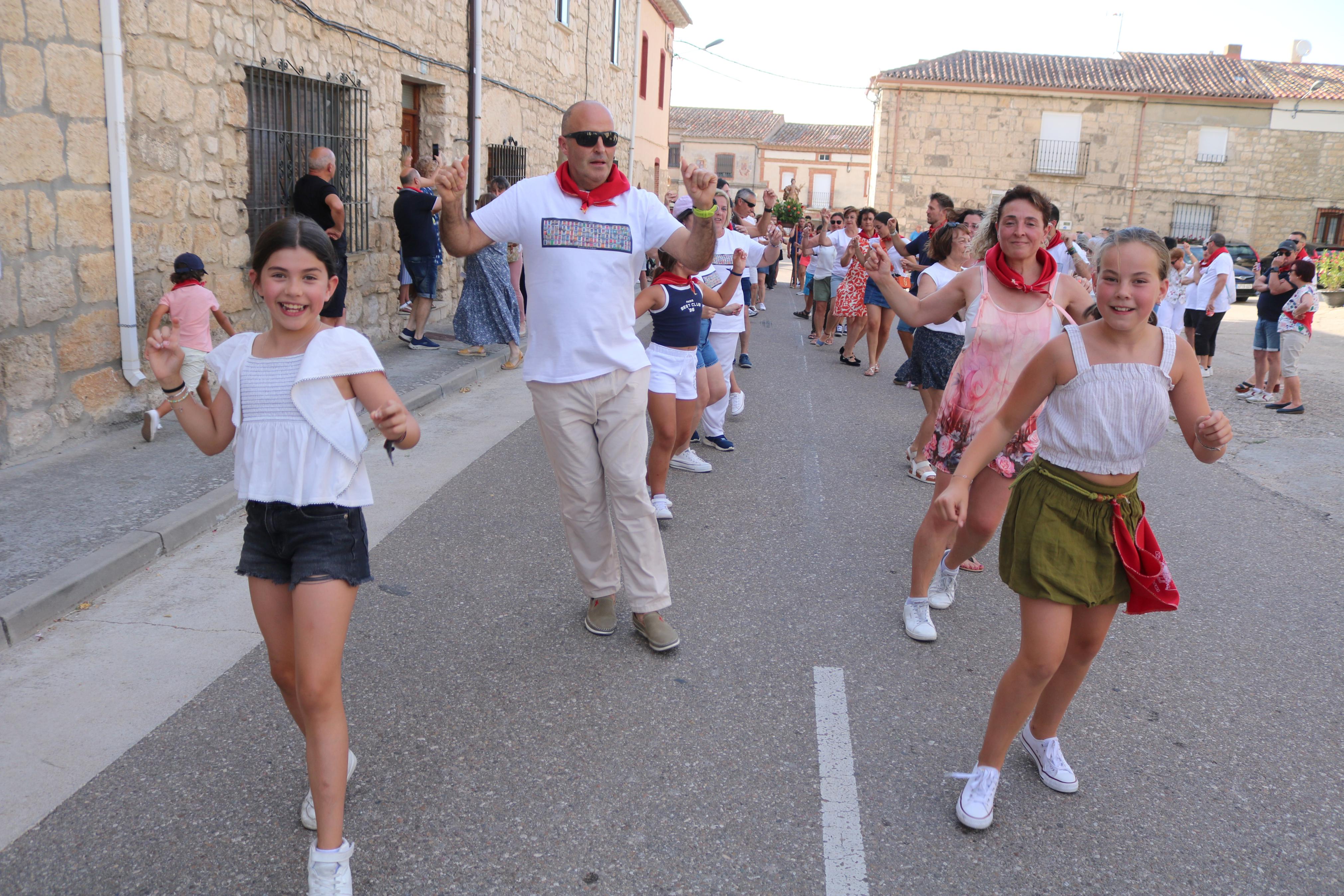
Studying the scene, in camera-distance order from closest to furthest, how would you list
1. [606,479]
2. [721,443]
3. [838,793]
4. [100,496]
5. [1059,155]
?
[838,793], [606,479], [100,496], [721,443], [1059,155]

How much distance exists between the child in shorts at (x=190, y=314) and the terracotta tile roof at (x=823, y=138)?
59.3 m

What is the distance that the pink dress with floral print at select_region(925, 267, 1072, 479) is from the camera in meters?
4.07

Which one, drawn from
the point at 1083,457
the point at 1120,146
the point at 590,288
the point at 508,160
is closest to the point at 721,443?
the point at 590,288

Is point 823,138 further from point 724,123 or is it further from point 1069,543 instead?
point 1069,543

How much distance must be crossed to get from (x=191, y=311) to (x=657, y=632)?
164 inches

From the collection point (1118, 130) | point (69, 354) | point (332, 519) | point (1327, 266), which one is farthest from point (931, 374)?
point (1118, 130)

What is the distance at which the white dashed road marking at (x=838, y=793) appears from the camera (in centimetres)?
262

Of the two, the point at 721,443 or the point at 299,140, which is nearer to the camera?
the point at 721,443

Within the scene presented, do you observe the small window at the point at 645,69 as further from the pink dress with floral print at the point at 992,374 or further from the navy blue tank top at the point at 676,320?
the pink dress with floral print at the point at 992,374

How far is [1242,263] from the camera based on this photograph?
3222cm

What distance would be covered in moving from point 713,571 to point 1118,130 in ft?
125

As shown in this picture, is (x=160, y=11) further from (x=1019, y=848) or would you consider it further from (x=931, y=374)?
(x=1019, y=848)

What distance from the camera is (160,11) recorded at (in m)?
6.72

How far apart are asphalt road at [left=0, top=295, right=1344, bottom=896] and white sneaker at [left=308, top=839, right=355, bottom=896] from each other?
134mm
